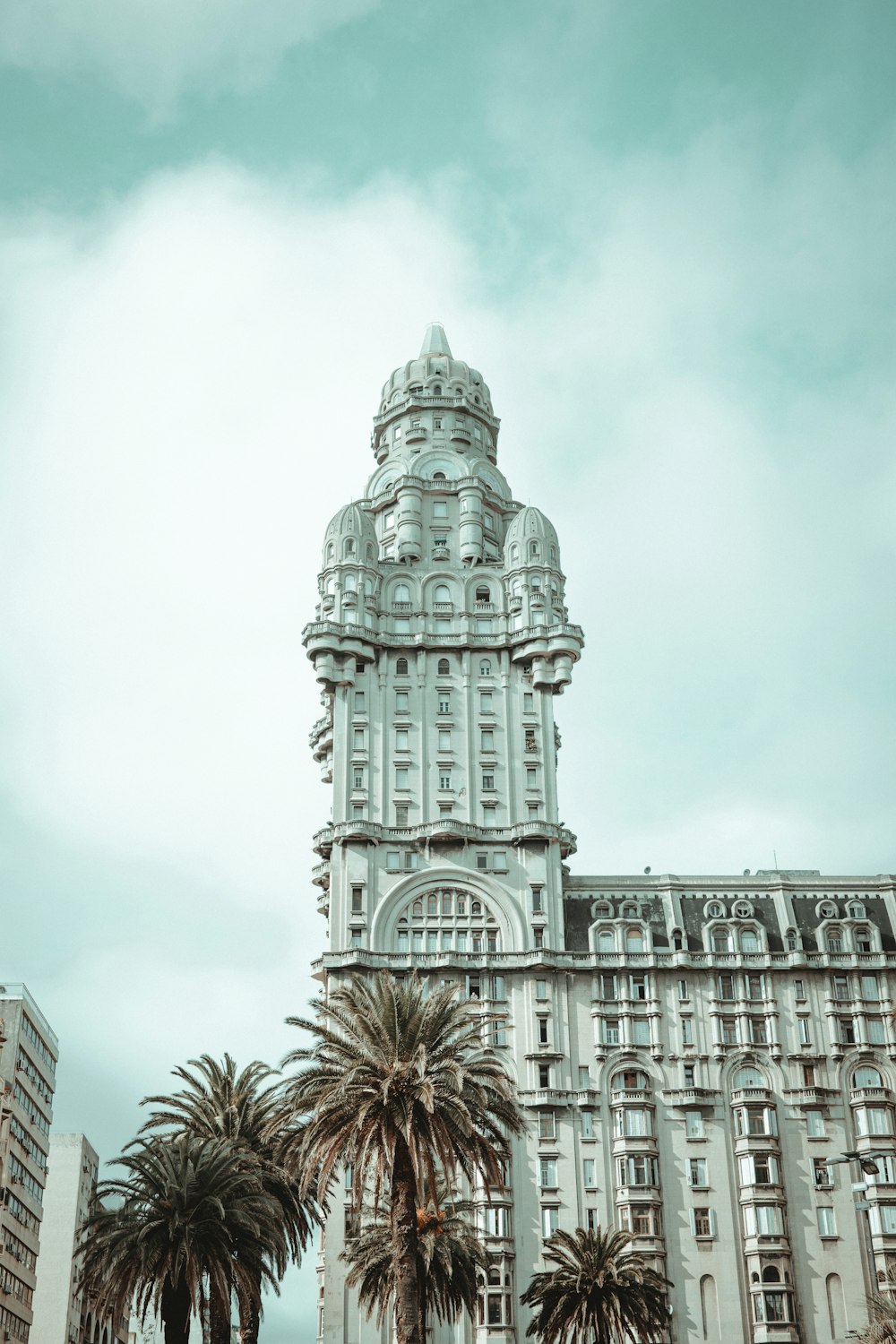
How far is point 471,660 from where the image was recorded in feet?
401

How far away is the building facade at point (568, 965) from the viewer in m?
102

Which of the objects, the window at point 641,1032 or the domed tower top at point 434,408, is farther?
the domed tower top at point 434,408

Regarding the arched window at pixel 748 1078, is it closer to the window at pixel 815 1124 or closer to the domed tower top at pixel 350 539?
the window at pixel 815 1124

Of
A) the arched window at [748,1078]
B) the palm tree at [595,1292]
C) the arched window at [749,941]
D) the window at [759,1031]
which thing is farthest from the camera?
the arched window at [749,941]

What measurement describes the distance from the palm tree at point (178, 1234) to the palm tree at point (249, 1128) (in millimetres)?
1539

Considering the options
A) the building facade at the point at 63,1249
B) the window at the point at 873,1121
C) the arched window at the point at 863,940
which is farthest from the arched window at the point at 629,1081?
the building facade at the point at 63,1249

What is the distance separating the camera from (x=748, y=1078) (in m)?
109

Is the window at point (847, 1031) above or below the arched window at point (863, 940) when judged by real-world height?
below

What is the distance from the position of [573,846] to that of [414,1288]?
5797cm

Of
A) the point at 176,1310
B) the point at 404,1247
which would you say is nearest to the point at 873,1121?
the point at 404,1247

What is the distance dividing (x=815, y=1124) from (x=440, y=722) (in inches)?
1615

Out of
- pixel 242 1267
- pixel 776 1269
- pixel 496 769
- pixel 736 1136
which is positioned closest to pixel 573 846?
pixel 496 769

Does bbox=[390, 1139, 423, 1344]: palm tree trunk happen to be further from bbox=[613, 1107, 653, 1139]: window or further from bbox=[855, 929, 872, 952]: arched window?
bbox=[855, 929, 872, 952]: arched window

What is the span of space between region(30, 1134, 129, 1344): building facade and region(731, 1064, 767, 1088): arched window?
5963cm
